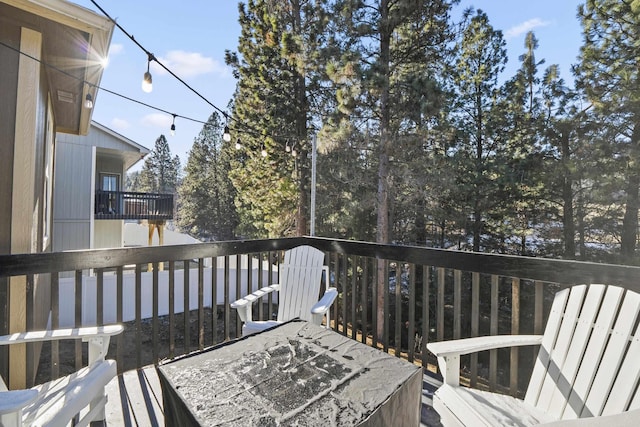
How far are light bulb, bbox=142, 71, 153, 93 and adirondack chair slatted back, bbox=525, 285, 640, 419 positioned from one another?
3433 mm

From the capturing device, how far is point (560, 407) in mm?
1587

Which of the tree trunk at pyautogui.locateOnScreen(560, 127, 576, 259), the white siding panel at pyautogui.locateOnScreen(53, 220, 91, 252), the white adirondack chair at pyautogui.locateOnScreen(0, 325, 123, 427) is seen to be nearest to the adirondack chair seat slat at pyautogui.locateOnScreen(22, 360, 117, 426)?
the white adirondack chair at pyautogui.locateOnScreen(0, 325, 123, 427)

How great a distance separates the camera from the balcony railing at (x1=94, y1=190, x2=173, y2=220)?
976cm

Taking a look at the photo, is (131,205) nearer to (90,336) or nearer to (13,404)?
(90,336)

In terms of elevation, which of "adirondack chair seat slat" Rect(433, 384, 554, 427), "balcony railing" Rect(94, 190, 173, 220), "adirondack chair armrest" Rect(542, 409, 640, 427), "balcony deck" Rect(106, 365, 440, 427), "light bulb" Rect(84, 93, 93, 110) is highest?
"light bulb" Rect(84, 93, 93, 110)

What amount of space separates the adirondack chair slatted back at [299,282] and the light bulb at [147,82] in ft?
6.44

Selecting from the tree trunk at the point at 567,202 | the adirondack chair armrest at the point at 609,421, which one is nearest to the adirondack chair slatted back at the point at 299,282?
the adirondack chair armrest at the point at 609,421

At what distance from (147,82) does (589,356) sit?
143 inches

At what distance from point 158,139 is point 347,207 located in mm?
28050

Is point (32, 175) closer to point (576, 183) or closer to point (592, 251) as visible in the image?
point (576, 183)

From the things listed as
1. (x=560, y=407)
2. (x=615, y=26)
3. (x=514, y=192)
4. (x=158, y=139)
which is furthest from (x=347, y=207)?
(x=158, y=139)

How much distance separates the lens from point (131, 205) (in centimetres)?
1024

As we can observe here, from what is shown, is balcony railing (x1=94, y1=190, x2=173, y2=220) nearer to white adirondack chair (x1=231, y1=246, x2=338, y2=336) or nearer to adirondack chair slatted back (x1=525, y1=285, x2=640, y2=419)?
white adirondack chair (x1=231, y1=246, x2=338, y2=336)

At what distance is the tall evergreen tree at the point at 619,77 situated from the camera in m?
7.03
